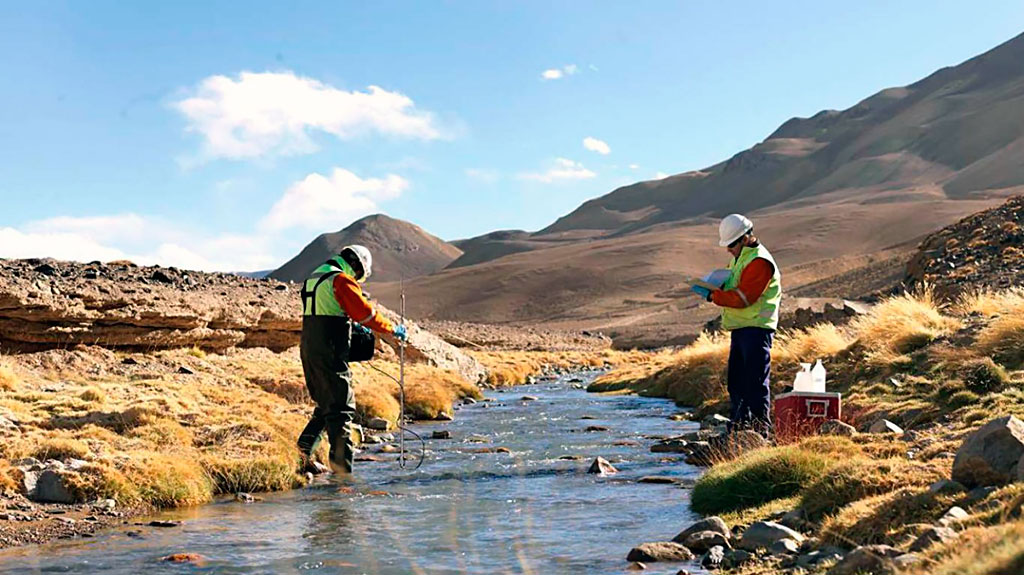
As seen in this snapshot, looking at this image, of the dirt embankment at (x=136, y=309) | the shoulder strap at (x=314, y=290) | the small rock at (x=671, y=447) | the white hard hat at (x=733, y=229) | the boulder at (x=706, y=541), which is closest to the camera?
the boulder at (x=706, y=541)

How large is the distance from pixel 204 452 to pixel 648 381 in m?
21.4

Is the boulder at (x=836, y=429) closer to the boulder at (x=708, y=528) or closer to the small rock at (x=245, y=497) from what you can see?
the boulder at (x=708, y=528)

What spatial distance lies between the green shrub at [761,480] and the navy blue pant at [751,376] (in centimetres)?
200

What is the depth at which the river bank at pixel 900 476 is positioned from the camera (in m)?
5.51

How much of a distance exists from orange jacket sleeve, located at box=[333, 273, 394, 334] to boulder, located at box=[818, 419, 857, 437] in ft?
16.7

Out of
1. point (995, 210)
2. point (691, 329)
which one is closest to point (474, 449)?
point (995, 210)

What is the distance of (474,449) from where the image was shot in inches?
594

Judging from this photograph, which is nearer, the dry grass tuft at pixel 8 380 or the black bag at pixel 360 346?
the black bag at pixel 360 346

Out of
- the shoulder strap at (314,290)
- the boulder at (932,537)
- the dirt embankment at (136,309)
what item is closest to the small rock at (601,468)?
the shoulder strap at (314,290)

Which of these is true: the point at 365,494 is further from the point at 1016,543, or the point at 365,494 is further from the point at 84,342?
the point at 84,342

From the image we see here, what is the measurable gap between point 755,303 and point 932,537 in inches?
233

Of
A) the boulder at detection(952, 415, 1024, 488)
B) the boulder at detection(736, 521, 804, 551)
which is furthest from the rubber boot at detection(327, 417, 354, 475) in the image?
the boulder at detection(952, 415, 1024, 488)

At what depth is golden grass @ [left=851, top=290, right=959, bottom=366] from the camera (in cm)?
1638

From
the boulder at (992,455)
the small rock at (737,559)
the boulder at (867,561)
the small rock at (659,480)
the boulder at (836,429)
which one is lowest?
the small rock at (659,480)
